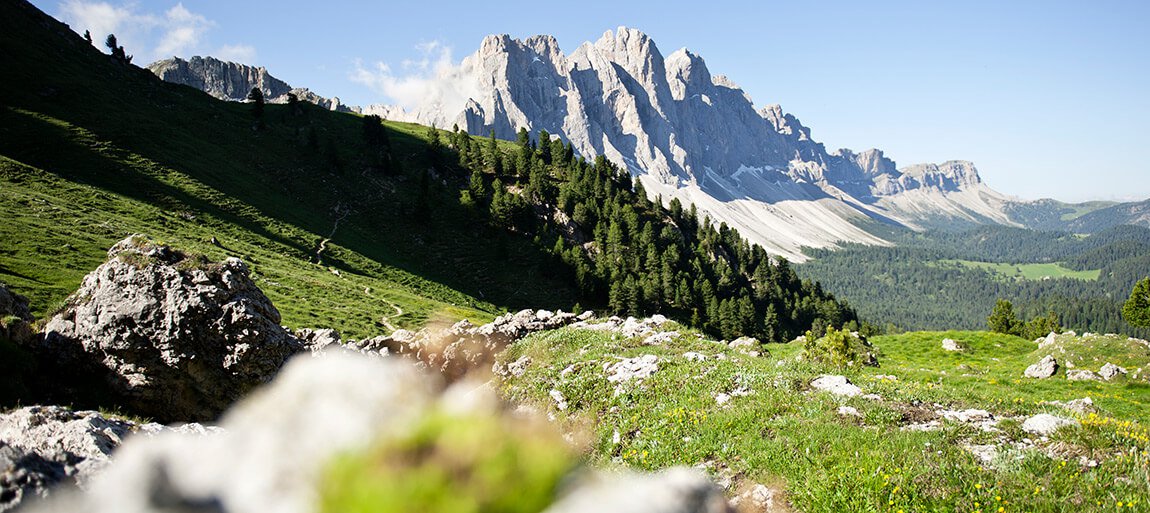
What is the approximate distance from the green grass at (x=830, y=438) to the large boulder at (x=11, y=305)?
15.7 meters

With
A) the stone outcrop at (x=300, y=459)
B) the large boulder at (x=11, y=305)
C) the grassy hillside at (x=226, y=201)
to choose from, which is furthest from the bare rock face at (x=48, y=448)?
the grassy hillside at (x=226, y=201)

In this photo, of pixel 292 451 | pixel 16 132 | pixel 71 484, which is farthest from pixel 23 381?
pixel 16 132

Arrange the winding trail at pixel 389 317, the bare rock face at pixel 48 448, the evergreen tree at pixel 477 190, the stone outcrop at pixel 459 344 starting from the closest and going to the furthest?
the bare rock face at pixel 48 448, the stone outcrop at pixel 459 344, the winding trail at pixel 389 317, the evergreen tree at pixel 477 190

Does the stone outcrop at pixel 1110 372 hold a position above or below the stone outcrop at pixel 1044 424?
below

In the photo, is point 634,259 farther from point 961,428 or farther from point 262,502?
point 262,502

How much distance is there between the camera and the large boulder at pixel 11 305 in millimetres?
15000

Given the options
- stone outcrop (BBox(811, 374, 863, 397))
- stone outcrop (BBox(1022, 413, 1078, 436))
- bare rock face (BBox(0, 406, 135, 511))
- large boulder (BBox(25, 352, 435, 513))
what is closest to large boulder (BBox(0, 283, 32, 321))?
bare rock face (BBox(0, 406, 135, 511))

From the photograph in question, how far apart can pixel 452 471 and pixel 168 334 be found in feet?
67.2

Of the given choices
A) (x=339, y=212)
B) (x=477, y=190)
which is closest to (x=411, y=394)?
(x=339, y=212)

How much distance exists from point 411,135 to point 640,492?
152176mm

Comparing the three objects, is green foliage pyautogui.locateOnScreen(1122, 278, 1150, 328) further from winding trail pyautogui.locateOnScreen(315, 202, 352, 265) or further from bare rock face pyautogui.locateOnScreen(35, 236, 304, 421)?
winding trail pyautogui.locateOnScreen(315, 202, 352, 265)

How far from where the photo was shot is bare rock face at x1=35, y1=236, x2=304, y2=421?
52.3 feet

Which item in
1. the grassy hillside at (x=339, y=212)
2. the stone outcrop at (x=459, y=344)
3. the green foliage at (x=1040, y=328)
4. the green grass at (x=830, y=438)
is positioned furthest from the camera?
the green foliage at (x=1040, y=328)

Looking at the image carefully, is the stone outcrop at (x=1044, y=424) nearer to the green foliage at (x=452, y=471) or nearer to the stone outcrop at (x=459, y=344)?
the green foliage at (x=452, y=471)
